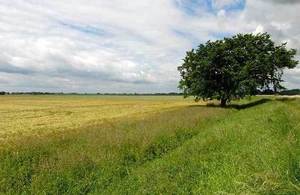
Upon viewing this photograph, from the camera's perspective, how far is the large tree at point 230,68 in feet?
172

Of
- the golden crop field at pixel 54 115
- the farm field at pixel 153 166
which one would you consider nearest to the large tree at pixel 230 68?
the golden crop field at pixel 54 115

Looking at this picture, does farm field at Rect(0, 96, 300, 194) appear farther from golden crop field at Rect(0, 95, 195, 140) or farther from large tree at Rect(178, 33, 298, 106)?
large tree at Rect(178, 33, 298, 106)

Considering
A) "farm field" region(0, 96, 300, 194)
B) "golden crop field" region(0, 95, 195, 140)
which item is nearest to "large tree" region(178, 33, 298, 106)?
"golden crop field" region(0, 95, 195, 140)

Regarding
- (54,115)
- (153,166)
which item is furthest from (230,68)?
(153,166)

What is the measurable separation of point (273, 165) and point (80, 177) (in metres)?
5.92

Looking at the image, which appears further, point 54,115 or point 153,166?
point 54,115

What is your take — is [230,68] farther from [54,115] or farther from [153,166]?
[153,166]

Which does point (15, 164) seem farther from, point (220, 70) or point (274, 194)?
point (220, 70)

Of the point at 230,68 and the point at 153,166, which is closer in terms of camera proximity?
the point at 153,166

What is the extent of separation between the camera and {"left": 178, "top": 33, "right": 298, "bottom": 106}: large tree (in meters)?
52.6

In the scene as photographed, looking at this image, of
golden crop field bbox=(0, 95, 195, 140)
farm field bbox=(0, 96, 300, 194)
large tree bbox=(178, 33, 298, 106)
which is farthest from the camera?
large tree bbox=(178, 33, 298, 106)

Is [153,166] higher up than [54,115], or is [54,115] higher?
[153,166]

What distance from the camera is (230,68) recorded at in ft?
174

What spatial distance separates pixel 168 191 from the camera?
31.6ft
